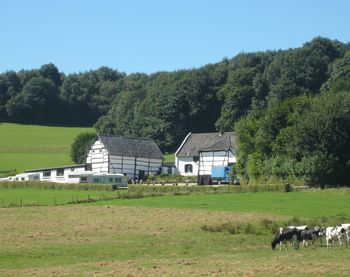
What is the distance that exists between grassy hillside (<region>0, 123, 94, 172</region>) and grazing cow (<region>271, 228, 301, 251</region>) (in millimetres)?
86747

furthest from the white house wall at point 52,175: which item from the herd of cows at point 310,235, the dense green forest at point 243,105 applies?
the herd of cows at point 310,235

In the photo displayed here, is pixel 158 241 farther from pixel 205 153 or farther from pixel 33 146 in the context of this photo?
pixel 33 146

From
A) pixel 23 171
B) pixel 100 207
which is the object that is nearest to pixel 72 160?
pixel 23 171

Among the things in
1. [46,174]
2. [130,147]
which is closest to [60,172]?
[46,174]

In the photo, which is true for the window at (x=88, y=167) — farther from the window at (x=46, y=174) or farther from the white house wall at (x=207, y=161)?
the white house wall at (x=207, y=161)

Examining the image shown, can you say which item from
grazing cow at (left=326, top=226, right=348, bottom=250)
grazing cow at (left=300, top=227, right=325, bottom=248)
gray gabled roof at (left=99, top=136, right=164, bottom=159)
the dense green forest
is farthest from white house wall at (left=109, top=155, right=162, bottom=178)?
grazing cow at (left=326, top=226, right=348, bottom=250)

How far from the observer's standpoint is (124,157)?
107 m

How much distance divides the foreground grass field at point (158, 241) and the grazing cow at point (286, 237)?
0.58m

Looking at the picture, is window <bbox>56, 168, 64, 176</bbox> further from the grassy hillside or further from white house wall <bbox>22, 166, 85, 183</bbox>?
the grassy hillside

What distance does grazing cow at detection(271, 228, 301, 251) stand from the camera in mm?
31922

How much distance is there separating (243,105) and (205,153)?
3108 centimetres

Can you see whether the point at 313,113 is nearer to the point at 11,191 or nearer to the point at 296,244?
the point at 11,191

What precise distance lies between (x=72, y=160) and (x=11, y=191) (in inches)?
1967

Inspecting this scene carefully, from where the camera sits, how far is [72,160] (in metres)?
127
